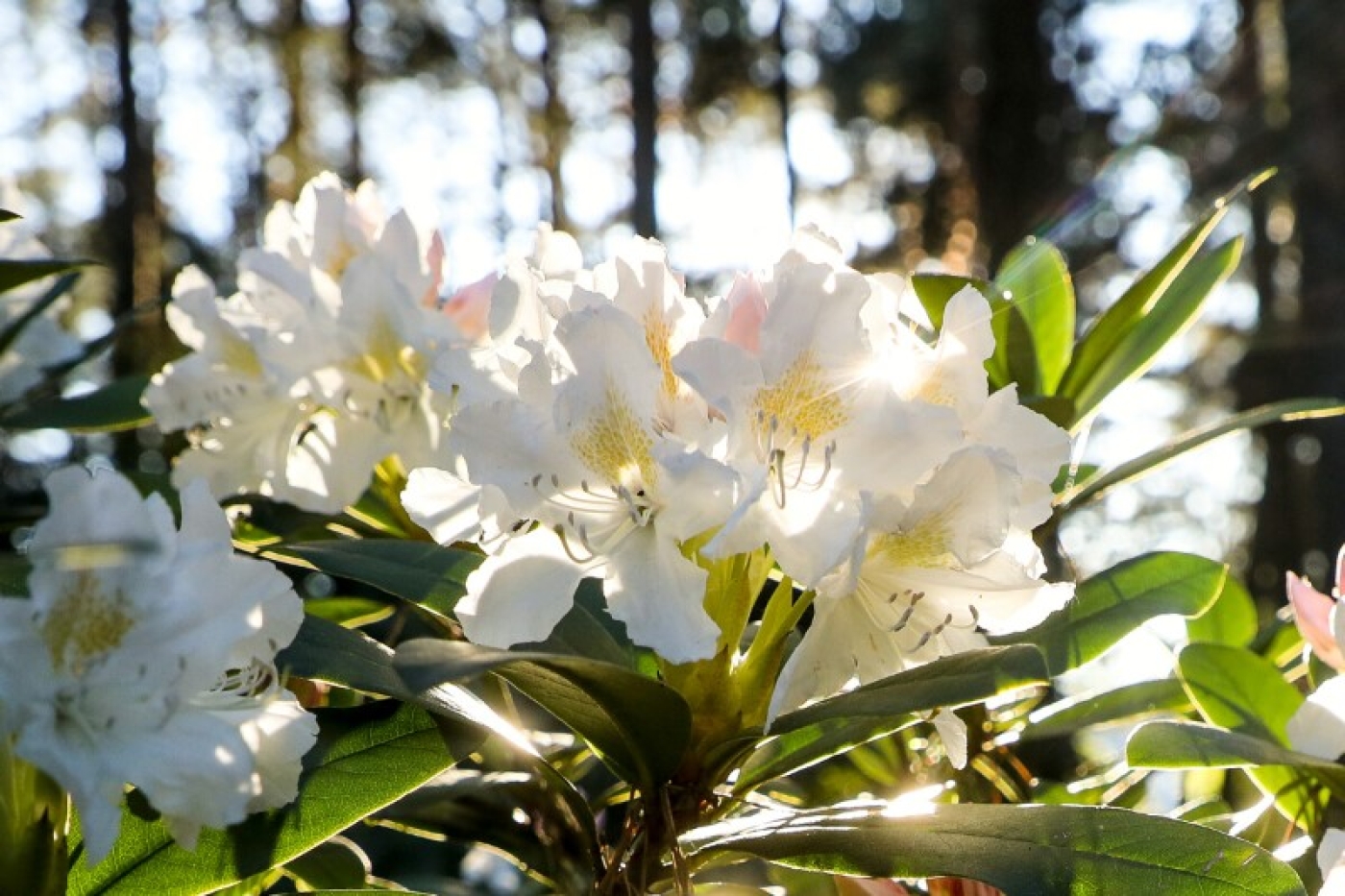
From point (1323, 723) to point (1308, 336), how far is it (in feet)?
15.9

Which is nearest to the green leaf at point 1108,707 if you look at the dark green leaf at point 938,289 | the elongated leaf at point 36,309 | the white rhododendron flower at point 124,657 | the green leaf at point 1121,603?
the green leaf at point 1121,603

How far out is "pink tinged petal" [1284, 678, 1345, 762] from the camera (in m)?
1.10

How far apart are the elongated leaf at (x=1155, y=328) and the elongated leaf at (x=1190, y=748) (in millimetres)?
400

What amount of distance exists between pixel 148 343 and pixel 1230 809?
19.3 ft

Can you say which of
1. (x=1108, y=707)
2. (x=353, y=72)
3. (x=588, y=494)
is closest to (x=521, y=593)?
(x=588, y=494)

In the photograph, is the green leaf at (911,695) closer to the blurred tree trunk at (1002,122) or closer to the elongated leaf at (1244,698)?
the elongated leaf at (1244,698)

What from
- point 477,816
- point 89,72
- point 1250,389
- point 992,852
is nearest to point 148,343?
point 1250,389

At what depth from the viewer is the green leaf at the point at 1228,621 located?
1.55 m

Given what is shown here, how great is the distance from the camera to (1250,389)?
7.13m

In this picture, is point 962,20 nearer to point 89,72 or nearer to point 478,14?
point 478,14

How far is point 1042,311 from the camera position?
146 centimetres

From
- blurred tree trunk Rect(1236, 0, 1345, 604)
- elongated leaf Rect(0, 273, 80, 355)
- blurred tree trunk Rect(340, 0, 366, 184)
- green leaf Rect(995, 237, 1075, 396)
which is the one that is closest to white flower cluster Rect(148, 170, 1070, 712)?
green leaf Rect(995, 237, 1075, 396)

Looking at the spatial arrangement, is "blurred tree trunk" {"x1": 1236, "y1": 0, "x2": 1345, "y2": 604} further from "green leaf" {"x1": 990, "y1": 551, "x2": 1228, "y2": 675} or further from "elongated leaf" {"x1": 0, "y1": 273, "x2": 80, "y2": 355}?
"elongated leaf" {"x1": 0, "y1": 273, "x2": 80, "y2": 355}

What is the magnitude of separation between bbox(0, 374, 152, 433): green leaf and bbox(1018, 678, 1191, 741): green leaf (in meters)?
1.02
